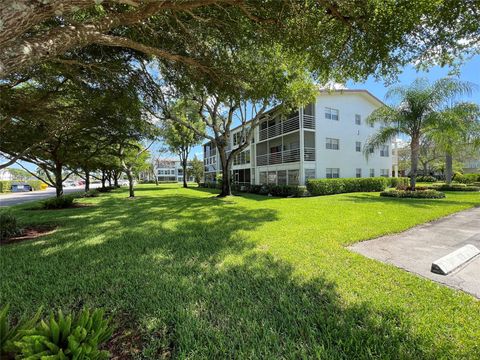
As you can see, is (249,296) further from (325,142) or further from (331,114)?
(331,114)

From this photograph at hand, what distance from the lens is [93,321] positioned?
2133mm

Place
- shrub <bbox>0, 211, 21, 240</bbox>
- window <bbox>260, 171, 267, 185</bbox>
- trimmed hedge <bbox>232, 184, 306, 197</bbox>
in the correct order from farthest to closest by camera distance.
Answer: window <bbox>260, 171, 267, 185</bbox>
trimmed hedge <bbox>232, 184, 306, 197</bbox>
shrub <bbox>0, 211, 21, 240</bbox>

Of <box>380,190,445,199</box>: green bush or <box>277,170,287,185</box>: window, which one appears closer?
<box>380,190,445,199</box>: green bush

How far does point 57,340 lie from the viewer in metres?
1.87

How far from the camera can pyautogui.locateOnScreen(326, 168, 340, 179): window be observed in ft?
71.3

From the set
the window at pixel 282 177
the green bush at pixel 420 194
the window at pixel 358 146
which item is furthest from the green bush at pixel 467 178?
the window at pixel 282 177

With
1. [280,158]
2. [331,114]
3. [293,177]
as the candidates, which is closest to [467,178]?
[331,114]

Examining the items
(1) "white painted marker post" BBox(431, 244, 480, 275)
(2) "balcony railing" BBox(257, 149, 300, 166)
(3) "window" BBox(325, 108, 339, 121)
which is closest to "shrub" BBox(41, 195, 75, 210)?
(1) "white painted marker post" BBox(431, 244, 480, 275)

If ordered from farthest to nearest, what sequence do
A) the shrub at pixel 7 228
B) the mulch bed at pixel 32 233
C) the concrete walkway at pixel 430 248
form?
1. the shrub at pixel 7 228
2. the mulch bed at pixel 32 233
3. the concrete walkway at pixel 430 248

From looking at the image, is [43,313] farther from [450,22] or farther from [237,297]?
[450,22]

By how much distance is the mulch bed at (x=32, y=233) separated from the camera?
660 centimetres

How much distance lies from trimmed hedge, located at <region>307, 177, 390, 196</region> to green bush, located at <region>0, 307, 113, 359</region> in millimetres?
17762

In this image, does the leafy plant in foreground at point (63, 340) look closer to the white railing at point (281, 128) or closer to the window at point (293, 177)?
the white railing at point (281, 128)

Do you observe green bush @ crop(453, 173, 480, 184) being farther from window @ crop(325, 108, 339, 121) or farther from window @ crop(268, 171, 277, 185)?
window @ crop(268, 171, 277, 185)
